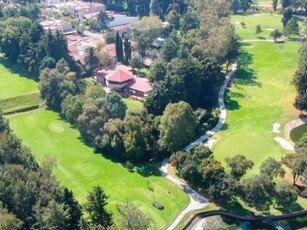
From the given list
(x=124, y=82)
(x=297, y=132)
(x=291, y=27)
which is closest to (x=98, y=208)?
(x=297, y=132)

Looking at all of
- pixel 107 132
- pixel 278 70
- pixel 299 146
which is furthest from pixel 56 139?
pixel 278 70

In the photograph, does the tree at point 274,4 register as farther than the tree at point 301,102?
Yes

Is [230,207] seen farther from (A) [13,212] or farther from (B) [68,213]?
(A) [13,212]

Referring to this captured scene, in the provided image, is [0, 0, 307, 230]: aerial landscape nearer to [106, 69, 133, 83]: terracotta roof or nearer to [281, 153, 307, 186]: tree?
[281, 153, 307, 186]: tree

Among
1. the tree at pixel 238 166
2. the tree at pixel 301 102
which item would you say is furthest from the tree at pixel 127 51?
the tree at pixel 238 166

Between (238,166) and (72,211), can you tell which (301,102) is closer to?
(238,166)

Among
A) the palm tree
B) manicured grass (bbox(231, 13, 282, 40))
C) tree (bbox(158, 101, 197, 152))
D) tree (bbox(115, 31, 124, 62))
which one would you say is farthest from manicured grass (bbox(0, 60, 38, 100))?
manicured grass (bbox(231, 13, 282, 40))

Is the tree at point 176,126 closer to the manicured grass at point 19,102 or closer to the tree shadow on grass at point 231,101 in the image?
the tree shadow on grass at point 231,101
